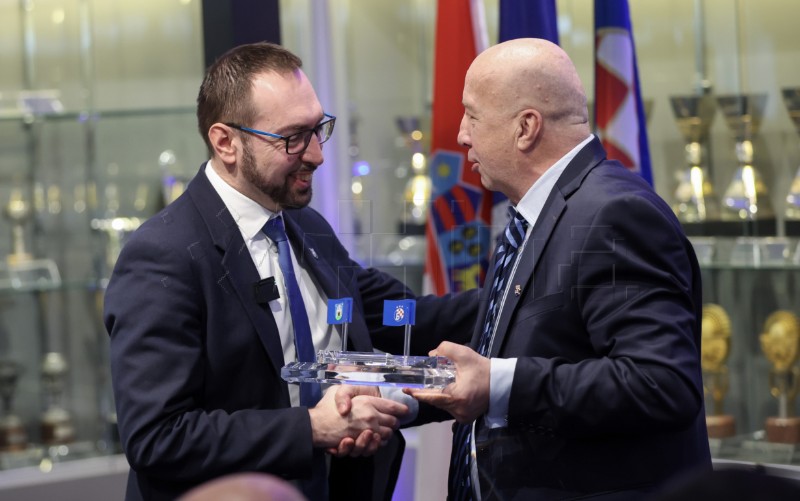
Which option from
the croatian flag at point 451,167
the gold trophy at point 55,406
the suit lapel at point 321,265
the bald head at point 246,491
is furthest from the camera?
the gold trophy at point 55,406

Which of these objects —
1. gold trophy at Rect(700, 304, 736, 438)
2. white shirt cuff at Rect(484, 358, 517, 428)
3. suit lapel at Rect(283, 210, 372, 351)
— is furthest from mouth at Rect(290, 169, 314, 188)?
gold trophy at Rect(700, 304, 736, 438)

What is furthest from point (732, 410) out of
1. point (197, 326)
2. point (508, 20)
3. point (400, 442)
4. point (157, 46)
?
point (157, 46)

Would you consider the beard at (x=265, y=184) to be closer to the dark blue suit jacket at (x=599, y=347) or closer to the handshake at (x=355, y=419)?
the handshake at (x=355, y=419)

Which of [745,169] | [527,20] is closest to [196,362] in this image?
[527,20]

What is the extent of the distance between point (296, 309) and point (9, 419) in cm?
288

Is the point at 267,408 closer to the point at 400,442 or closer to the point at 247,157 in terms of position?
the point at 400,442

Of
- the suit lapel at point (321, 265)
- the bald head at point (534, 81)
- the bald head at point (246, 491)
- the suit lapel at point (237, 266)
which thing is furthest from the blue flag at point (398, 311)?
the bald head at point (246, 491)

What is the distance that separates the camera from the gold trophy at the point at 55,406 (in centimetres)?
502

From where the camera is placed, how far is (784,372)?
4.08 metres

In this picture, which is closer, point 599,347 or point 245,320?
point 599,347

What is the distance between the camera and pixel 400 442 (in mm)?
2738

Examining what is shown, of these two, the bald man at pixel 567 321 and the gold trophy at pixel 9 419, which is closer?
the bald man at pixel 567 321

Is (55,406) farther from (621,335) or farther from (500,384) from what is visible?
(621,335)

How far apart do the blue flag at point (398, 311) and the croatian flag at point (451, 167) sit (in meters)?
0.81
